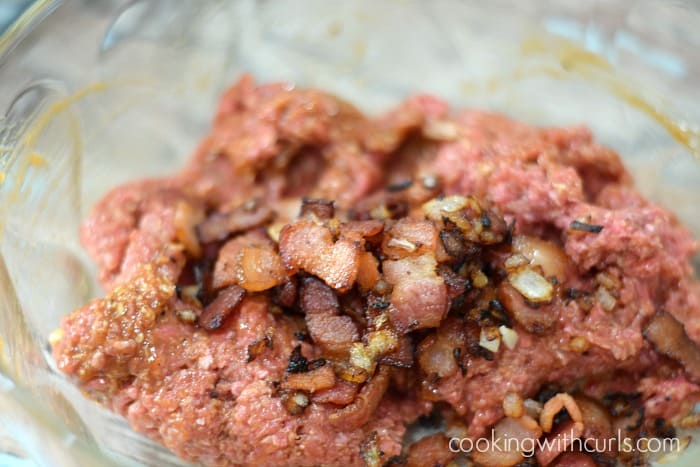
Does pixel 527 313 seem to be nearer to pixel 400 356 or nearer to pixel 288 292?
pixel 400 356

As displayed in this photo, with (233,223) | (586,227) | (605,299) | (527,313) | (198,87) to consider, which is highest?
(198,87)

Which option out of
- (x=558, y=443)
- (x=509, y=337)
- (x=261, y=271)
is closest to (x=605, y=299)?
(x=509, y=337)

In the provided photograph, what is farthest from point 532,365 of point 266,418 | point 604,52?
point 604,52

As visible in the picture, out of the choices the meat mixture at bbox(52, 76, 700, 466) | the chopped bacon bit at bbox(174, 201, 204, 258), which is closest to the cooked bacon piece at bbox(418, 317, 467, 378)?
the meat mixture at bbox(52, 76, 700, 466)

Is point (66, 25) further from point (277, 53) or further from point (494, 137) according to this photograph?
point (494, 137)

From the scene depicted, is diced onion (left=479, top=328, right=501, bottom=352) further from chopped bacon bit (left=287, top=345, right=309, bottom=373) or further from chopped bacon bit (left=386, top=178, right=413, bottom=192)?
chopped bacon bit (left=386, top=178, right=413, bottom=192)

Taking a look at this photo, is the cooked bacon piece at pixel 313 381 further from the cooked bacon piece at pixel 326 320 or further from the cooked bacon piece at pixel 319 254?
the cooked bacon piece at pixel 319 254

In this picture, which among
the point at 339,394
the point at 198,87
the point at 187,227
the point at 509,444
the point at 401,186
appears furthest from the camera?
the point at 198,87
